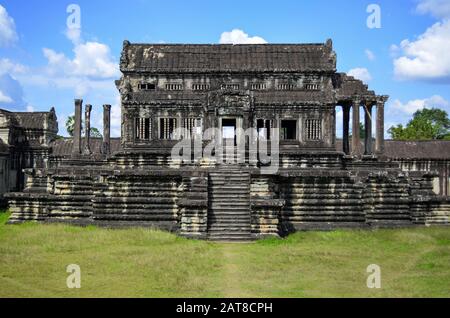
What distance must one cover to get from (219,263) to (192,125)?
14084mm

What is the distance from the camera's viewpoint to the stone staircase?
72.1 feet

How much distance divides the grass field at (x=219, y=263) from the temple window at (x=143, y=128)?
7524mm

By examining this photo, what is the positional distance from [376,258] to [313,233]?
5.80m

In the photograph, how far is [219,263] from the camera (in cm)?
1669

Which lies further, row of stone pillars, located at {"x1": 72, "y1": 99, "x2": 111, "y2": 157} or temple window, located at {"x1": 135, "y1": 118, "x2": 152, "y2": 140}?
row of stone pillars, located at {"x1": 72, "y1": 99, "x2": 111, "y2": 157}

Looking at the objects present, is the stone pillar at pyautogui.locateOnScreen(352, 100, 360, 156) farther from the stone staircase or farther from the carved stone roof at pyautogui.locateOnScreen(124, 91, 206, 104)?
the stone staircase

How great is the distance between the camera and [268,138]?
2964 cm

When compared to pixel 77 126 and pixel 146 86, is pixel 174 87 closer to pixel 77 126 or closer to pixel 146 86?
pixel 146 86

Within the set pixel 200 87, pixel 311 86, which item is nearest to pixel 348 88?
pixel 311 86

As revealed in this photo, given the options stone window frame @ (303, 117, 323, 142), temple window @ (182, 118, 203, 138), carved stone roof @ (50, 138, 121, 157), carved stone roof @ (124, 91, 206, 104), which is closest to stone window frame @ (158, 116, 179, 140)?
temple window @ (182, 118, 203, 138)

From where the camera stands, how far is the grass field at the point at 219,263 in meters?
13.2

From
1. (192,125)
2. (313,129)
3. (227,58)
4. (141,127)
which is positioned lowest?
(313,129)

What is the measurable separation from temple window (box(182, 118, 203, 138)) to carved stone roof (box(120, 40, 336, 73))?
179 inches
